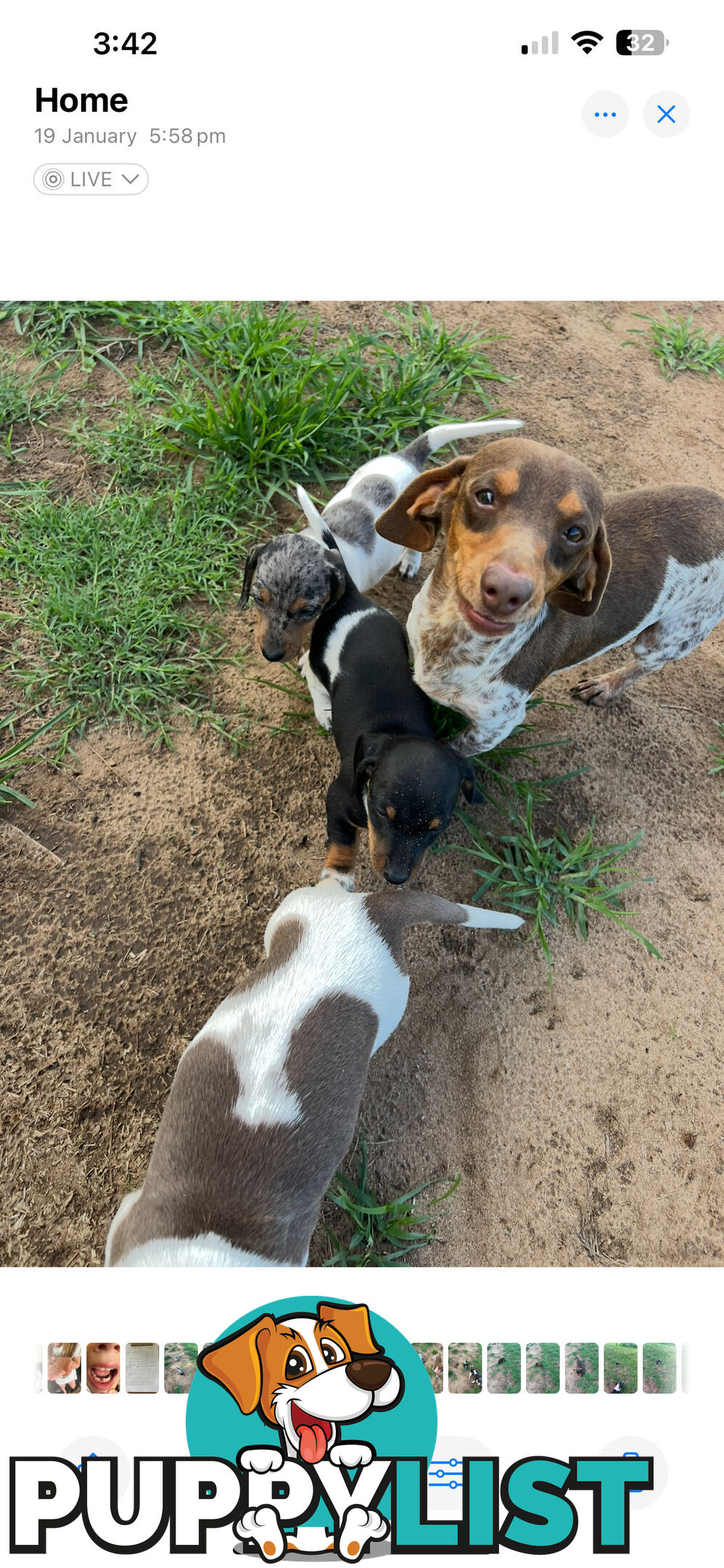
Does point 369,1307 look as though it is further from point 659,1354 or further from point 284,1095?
point 659,1354

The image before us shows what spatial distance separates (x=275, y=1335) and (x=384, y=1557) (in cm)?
53

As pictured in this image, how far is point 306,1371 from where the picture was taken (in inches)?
73.1

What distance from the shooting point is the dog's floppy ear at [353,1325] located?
1.90 meters

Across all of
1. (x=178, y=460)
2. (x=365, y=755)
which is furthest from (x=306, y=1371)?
(x=178, y=460)

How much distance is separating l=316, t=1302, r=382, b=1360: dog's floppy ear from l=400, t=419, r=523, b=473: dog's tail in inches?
122

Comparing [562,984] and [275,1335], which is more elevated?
[275,1335]

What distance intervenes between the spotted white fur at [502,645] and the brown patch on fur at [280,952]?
1.01m

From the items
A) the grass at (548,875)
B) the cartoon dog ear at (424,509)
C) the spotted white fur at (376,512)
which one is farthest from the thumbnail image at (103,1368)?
the spotted white fur at (376,512)

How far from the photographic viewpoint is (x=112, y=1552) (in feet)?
5.95

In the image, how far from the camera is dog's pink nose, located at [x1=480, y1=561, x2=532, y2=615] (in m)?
2.33

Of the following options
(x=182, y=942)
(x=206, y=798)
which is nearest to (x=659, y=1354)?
(x=182, y=942)

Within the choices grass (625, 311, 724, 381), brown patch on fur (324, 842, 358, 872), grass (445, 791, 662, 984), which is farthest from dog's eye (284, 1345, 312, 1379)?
grass (625, 311, 724, 381)

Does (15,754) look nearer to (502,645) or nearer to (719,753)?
(502,645)
